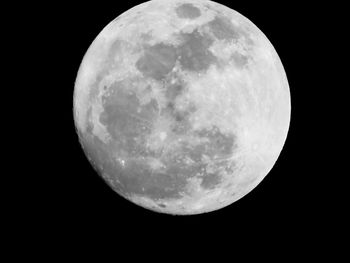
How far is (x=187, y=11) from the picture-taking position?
417 cm

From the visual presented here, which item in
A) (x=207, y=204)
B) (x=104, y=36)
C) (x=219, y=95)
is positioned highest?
(x=104, y=36)

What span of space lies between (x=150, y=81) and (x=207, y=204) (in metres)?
1.33

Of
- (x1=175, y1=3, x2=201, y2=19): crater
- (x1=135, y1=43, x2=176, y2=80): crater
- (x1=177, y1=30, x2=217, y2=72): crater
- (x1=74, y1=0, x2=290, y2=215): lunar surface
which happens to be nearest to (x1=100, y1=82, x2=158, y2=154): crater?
(x1=74, y1=0, x2=290, y2=215): lunar surface

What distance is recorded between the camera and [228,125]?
157 inches

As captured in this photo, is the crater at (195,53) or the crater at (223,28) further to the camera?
the crater at (223,28)

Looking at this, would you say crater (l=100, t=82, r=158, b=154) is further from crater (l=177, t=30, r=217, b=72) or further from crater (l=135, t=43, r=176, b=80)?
crater (l=177, t=30, r=217, b=72)

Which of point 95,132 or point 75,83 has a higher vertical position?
point 75,83

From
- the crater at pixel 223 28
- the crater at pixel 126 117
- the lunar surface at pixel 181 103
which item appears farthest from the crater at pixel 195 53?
the crater at pixel 126 117

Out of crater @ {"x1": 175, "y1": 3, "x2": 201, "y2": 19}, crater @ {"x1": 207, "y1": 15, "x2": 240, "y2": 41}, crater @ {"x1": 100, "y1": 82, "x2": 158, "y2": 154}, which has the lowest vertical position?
crater @ {"x1": 100, "y1": 82, "x2": 158, "y2": 154}

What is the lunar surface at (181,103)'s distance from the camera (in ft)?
12.8

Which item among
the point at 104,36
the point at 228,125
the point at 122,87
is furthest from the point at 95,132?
the point at 228,125

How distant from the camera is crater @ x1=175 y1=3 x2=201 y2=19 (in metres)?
4.12

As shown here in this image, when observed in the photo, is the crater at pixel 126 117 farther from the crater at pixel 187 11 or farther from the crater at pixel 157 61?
the crater at pixel 187 11

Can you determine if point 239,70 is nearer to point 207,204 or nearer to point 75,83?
point 207,204
